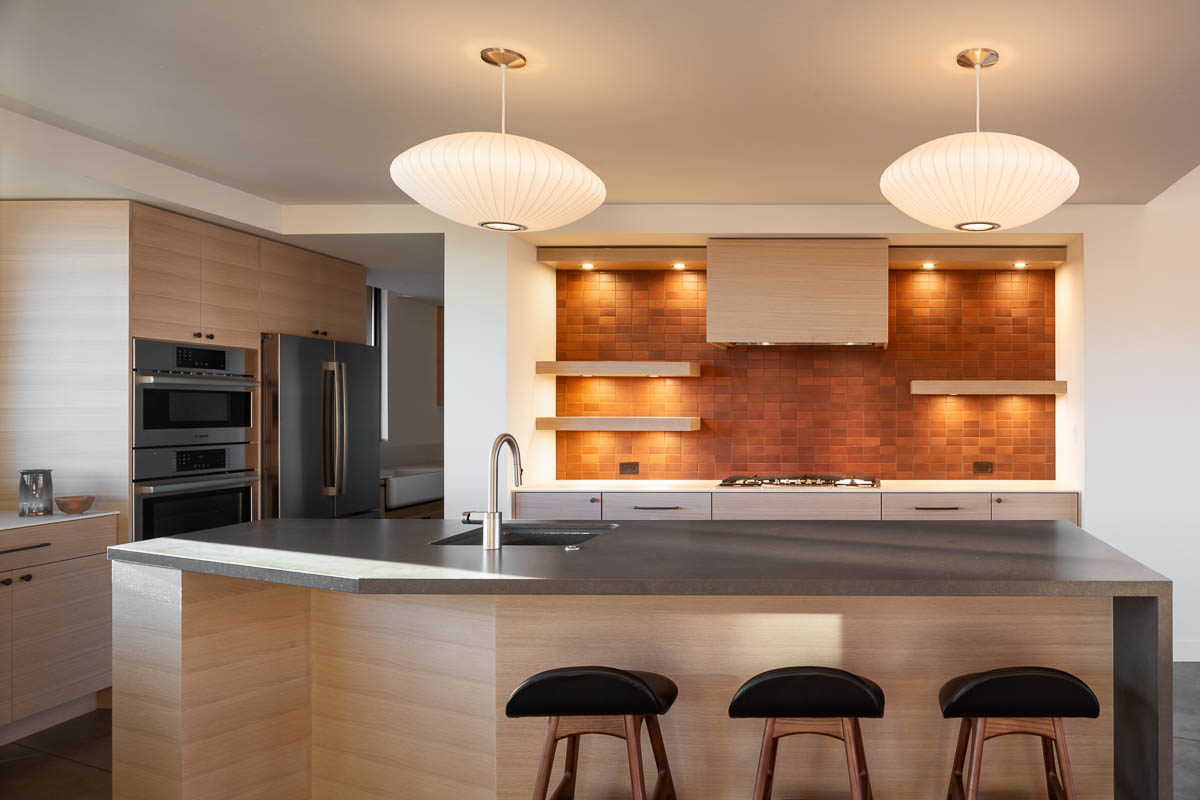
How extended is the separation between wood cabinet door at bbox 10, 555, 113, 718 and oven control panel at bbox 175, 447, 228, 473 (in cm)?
60

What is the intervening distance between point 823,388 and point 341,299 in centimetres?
325

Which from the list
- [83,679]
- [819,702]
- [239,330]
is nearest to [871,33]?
[819,702]

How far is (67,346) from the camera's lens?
3.67m

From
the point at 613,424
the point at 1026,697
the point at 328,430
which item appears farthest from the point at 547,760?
the point at 328,430

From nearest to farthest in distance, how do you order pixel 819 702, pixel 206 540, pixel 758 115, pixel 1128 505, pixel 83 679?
pixel 819 702 < pixel 206 540 < pixel 758 115 < pixel 83 679 < pixel 1128 505

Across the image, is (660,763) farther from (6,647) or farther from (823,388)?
(823,388)

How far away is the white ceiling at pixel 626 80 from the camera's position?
2277mm

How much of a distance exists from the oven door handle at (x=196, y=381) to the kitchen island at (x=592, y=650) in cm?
159

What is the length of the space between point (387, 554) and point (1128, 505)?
3.98 metres

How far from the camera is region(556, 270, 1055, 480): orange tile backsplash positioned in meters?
4.87

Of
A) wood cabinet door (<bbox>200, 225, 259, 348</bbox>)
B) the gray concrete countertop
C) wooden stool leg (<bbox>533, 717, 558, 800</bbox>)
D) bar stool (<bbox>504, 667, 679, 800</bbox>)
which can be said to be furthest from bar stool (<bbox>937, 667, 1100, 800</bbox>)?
wood cabinet door (<bbox>200, 225, 259, 348</bbox>)

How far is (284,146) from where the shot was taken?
3482 millimetres

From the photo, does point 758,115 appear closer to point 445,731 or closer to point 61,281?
point 445,731

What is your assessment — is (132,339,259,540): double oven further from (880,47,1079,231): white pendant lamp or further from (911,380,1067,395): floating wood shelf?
(911,380,1067,395): floating wood shelf
